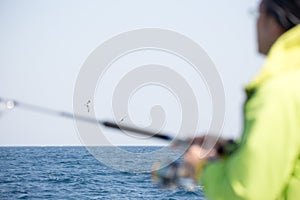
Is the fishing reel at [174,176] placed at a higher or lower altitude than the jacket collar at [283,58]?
lower

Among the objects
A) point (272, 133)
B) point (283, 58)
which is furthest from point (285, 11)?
point (272, 133)

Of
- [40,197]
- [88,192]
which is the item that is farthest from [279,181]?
[88,192]

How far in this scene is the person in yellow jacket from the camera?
6.34ft

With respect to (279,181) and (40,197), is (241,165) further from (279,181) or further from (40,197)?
(40,197)

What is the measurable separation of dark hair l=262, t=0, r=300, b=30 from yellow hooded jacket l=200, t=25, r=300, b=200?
80 millimetres

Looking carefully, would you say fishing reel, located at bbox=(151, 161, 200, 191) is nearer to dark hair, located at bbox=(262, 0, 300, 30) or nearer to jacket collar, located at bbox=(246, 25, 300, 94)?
jacket collar, located at bbox=(246, 25, 300, 94)

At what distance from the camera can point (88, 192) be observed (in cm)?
3700

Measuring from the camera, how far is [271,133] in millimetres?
1921

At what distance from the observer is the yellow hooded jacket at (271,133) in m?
1.93

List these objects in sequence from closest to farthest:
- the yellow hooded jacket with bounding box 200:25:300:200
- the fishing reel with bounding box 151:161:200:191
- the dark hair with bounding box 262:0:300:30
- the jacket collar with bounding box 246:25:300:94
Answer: the yellow hooded jacket with bounding box 200:25:300:200 → the jacket collar with bounding box 246:25:300:94 → the dark hair with bounding box 262:0:300:30 → the fishing reel with bounding box 151:161:200:191

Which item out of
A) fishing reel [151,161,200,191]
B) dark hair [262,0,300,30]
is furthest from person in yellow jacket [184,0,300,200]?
fishing reel [151,161,200,191]

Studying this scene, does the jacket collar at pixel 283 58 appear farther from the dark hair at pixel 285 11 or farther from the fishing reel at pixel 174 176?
the fishing reel at pixel 174 176

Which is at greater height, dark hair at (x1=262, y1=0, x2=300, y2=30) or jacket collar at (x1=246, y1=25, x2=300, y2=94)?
dark hair at (x1=262, y1=0, x2=300, y2=30)

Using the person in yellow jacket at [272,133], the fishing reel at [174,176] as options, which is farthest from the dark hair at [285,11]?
the fishing reel at [174,176]
